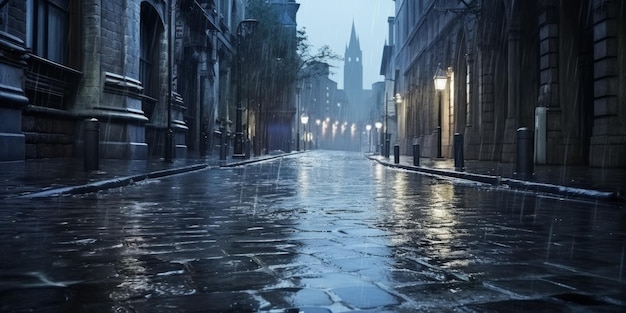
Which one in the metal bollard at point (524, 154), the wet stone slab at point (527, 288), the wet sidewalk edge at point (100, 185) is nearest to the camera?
the wet stone slab at point (527, 288)

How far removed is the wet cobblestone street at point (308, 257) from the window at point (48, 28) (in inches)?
441

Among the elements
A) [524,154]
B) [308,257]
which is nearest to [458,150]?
[524,154]

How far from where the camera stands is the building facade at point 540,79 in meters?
16.3

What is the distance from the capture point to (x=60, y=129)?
60.5 ft

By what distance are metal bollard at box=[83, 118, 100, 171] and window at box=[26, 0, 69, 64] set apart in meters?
5.73

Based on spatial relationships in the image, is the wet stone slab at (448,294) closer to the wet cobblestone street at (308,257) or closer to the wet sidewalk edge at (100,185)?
the wet cobblestone street at (308,257)

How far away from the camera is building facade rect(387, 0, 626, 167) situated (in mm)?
16281

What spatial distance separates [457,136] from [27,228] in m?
13.7

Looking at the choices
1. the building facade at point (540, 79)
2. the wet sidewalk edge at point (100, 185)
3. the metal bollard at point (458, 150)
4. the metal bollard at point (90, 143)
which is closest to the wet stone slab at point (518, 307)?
the wet sidewalk edge at point (100, 185)

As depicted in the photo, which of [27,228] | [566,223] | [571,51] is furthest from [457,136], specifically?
[27,228]

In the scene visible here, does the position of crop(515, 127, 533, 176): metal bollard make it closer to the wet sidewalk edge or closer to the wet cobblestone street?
the wet cobblestone street

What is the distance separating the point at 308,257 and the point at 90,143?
10.3 metres

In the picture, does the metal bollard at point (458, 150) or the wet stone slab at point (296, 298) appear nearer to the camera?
the wet stone slab at point (296, 298)

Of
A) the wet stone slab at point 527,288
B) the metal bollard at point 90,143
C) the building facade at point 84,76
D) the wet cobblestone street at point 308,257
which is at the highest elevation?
the building facade at point 84,76
